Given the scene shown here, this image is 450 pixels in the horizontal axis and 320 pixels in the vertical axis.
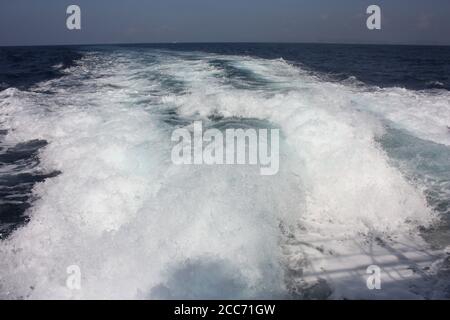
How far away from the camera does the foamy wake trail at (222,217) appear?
3.69 metres

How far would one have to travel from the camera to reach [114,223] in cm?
483

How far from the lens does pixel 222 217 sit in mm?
4430

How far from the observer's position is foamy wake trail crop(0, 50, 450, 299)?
3686mm

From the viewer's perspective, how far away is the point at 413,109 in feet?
31.4

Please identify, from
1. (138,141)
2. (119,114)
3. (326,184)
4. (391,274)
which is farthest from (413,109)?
(119,114)

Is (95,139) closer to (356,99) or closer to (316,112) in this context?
(316,112)

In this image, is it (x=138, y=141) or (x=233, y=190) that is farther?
(x=138, y=141)

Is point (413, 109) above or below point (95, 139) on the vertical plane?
above

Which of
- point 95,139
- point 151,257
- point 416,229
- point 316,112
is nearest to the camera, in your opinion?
point 151,257

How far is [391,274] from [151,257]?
9.36 feet

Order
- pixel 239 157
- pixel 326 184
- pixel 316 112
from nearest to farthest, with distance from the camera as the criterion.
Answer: pixel 326 184
pixel 239 157
pixel 316 112
